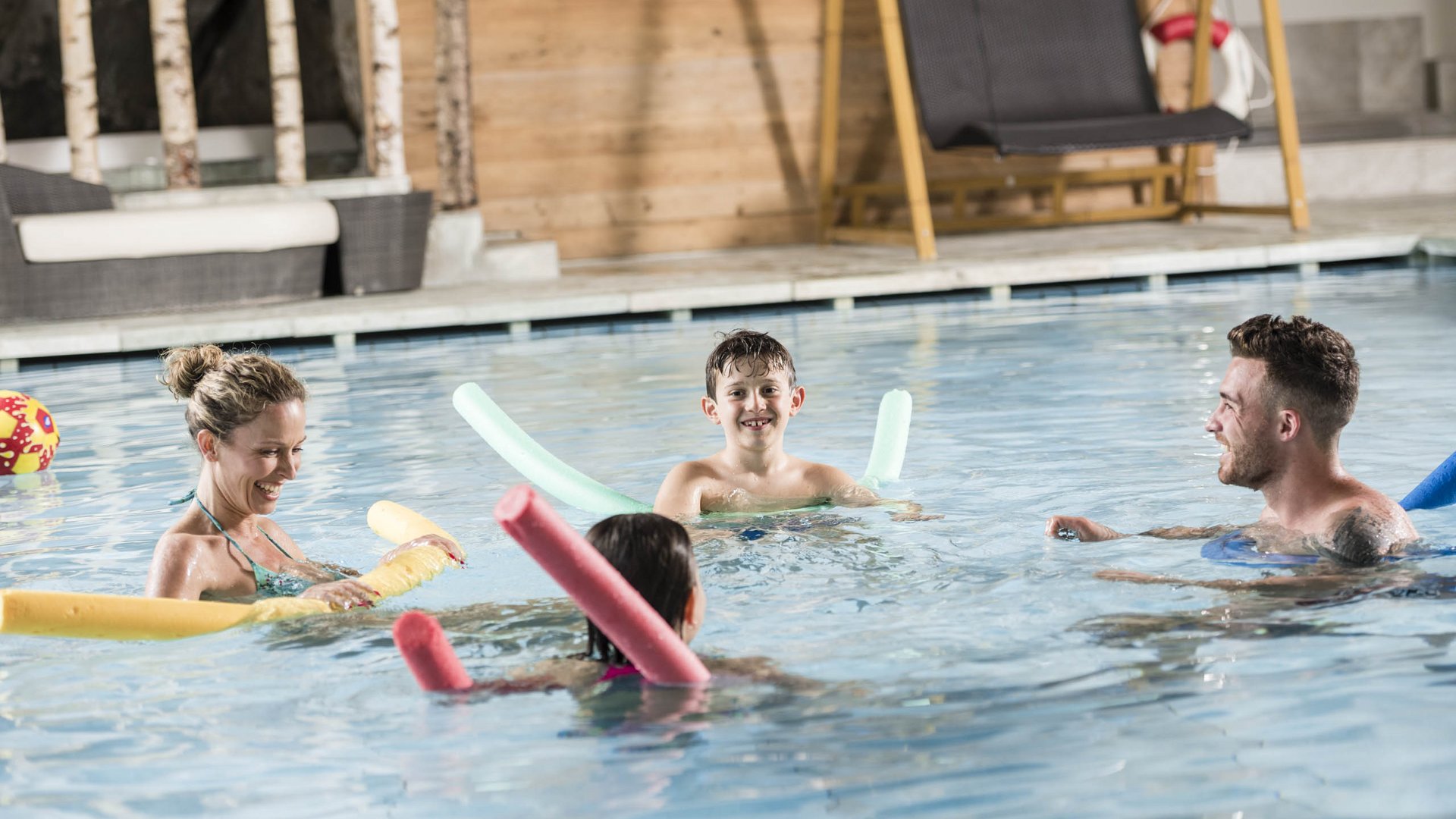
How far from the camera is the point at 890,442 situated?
177 inches

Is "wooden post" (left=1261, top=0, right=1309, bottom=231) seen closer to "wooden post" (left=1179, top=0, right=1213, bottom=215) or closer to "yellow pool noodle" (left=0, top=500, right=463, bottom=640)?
"wooden post" (left=1179, top=0, right=1213, bottom=215)

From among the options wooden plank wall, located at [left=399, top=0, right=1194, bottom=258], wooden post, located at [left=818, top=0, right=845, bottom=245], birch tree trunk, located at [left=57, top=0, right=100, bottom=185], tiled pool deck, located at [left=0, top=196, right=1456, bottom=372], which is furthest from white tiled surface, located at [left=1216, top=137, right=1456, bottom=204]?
birch tree trunk, located at [left=57, top=0, right=100, bottom=185]

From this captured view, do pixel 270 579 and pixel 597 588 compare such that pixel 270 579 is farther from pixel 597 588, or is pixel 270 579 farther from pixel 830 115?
pixel 830 115

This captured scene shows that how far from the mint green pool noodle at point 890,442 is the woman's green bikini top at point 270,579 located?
1525mm

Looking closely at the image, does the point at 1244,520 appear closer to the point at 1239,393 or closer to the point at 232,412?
the point at 1239,393

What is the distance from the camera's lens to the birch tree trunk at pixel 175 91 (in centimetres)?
844

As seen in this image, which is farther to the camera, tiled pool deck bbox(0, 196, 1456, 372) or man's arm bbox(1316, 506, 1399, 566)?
Answer: tiled pool deck bbox(0, 196, 1456, 372)

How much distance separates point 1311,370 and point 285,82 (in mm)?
6857

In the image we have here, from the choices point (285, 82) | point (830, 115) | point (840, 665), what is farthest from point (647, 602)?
point (830, 115)

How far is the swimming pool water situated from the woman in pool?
0.57 feet

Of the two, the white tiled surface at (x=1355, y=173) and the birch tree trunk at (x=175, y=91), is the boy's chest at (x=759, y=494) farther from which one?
the white tiled surface at (x=1355, y=173)

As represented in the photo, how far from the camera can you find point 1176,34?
35.7 feet

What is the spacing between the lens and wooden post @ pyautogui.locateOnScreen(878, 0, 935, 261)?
29.3 ft

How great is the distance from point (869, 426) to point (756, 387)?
153 cm
